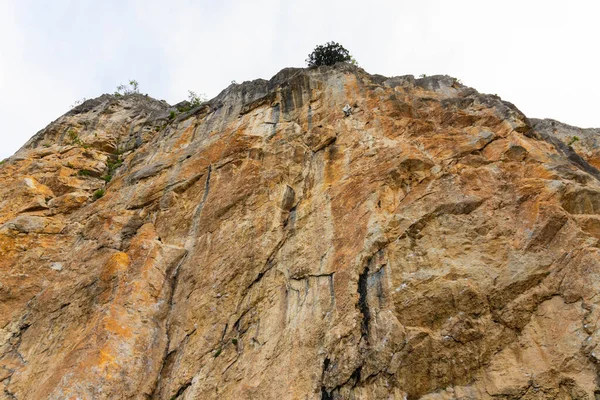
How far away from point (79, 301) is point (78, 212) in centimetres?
609

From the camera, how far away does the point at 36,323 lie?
14.8 meters

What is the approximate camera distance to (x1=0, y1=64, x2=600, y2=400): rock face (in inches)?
371

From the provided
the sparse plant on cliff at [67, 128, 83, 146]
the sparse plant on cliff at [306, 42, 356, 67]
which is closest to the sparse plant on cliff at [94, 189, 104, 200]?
the sparse plant on cliff at [67, 128, 83, 146]

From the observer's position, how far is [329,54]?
2970 centimetres

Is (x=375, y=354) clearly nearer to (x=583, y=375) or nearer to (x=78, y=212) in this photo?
(x=583, y=375)

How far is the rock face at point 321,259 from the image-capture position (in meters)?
9.41

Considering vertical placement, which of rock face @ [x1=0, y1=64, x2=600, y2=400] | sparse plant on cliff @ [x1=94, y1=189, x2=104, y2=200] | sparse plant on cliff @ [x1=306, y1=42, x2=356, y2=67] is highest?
sparse plant on cliff @ [x1=306, y1=42, x2=356, y2=67]

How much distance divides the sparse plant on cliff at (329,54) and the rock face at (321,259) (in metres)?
8.13

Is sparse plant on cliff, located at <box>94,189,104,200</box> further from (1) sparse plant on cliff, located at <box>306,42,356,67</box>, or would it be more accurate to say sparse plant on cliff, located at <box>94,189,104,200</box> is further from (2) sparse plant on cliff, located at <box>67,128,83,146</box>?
(1) sparse plant on cliff, located at <box>306,42,356,67</box>

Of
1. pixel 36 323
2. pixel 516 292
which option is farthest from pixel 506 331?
pixel 36 323

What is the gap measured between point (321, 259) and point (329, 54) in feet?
67.0

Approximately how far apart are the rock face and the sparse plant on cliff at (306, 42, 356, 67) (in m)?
8.13

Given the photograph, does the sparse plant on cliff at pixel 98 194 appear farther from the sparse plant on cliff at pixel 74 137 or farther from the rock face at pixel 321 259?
the sparse plant on cliff at pixel 74 137

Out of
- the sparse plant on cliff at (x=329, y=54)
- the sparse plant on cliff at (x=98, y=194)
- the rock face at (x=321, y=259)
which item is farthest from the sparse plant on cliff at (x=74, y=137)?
the sparse plant on cliff at (x=329, y=54)
